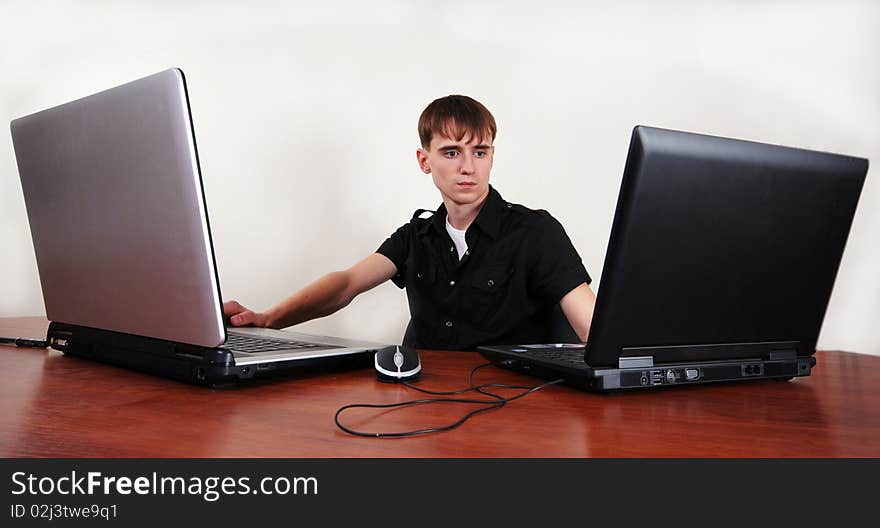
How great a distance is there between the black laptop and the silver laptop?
1.37 feet

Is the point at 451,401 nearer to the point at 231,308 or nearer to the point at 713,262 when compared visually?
the point at 713,262

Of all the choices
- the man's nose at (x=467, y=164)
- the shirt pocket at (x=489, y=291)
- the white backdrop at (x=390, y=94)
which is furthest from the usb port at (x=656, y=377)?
the white backdrop at (x=390, y=94)

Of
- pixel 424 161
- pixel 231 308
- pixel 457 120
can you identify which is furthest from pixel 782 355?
pixel 424 161

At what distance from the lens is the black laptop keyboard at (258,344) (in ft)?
3.17

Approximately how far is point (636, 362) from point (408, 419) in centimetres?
32

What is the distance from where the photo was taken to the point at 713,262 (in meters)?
0.81

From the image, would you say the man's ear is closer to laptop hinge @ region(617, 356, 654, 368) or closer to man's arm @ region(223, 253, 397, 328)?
man's arm @ region(223, 253, 397, 328)

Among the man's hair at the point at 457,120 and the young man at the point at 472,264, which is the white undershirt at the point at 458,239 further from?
the man's hair at the point at 457,120

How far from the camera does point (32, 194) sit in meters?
1.10

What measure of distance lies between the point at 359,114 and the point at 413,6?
0.45 m

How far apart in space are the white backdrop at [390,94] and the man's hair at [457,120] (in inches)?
21.3

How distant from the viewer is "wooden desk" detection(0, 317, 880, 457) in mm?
583
